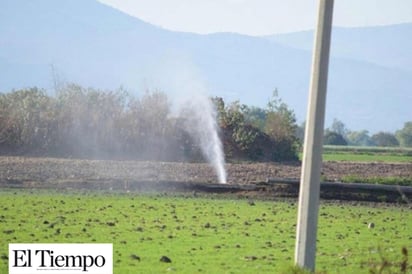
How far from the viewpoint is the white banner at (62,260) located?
1259cm

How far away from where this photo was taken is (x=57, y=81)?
3847 cm

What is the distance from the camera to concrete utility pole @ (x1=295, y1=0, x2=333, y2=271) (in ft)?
35.6

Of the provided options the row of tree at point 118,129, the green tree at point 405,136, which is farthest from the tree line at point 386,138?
the row of tree at point 118,129

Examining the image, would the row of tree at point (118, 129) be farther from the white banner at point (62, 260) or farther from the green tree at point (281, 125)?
the white banner at point (62, 260)

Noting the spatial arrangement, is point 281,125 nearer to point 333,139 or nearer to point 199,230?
point 199,230

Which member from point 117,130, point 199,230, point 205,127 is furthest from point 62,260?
point 205,127

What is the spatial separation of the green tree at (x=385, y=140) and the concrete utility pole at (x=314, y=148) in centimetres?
6298

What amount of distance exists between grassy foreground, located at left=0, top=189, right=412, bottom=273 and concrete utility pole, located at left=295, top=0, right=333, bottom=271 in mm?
687

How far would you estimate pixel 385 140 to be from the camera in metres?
75.8

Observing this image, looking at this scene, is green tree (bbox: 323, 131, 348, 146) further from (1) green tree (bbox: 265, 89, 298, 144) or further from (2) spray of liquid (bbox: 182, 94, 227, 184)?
(2) spray of liquid (bbox: 182, 94, 227, 184)

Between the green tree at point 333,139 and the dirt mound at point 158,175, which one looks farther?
the green tree at point 333,139

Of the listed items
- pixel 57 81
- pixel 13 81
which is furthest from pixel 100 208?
pixel 13 81

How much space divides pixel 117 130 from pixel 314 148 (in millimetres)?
21976

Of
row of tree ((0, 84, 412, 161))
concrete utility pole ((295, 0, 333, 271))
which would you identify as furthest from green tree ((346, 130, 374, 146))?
concrete utility pole ((295, 0, 333, 271))
